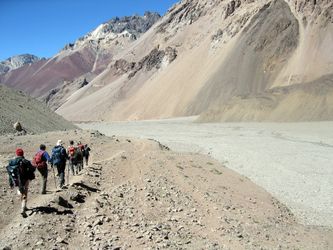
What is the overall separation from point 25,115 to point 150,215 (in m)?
23.6

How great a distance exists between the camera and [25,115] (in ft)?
113

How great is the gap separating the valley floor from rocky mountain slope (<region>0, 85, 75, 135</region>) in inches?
389

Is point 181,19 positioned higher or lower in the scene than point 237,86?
higher

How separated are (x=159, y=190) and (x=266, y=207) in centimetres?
401

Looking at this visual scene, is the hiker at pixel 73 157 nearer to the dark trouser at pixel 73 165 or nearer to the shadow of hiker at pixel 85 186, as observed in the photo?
the dark trouser at pixel 73 165

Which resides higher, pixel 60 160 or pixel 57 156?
pixel 57 156

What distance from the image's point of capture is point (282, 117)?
65.1 metres

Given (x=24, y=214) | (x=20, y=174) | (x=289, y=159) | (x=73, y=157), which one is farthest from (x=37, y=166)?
(x=289, y=159)

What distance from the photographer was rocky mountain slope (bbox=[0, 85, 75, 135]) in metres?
31.7

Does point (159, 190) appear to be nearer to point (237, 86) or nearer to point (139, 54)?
point (237, 86)

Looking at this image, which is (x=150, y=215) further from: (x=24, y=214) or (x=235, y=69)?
(x=235, y=69)

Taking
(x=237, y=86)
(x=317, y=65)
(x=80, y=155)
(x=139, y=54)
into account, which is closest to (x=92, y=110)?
(x=139, y=54)

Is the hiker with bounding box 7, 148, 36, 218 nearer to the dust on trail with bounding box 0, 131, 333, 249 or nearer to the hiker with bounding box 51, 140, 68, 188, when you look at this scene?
the dust on trail with bounding box 0, 131, 333, 249

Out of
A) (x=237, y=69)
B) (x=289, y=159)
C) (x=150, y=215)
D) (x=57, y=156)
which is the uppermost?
(x=237, y=69)
